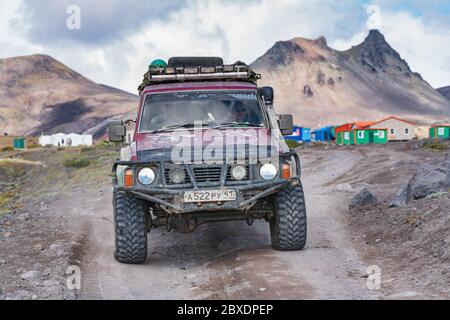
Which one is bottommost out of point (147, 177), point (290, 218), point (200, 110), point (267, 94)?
point (290, 218)

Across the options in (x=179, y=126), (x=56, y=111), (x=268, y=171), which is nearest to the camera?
(x=268, y=171)

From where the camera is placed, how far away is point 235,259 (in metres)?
8.51

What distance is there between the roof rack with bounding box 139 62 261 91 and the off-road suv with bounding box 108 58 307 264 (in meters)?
0.01

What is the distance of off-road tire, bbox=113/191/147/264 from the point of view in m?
8.33

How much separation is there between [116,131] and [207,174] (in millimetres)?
1966

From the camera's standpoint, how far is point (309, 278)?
7250mm

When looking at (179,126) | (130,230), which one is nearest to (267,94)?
(179,126)

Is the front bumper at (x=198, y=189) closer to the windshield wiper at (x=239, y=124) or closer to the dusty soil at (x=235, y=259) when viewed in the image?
the dusty soil at (x=235, y=259)

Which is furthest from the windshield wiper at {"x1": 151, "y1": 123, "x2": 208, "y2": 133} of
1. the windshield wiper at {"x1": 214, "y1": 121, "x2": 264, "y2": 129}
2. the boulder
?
the boulder

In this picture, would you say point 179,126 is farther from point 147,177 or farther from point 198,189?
point 198,189

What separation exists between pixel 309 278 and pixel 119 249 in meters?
2.56

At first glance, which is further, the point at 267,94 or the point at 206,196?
the point at 267,94
